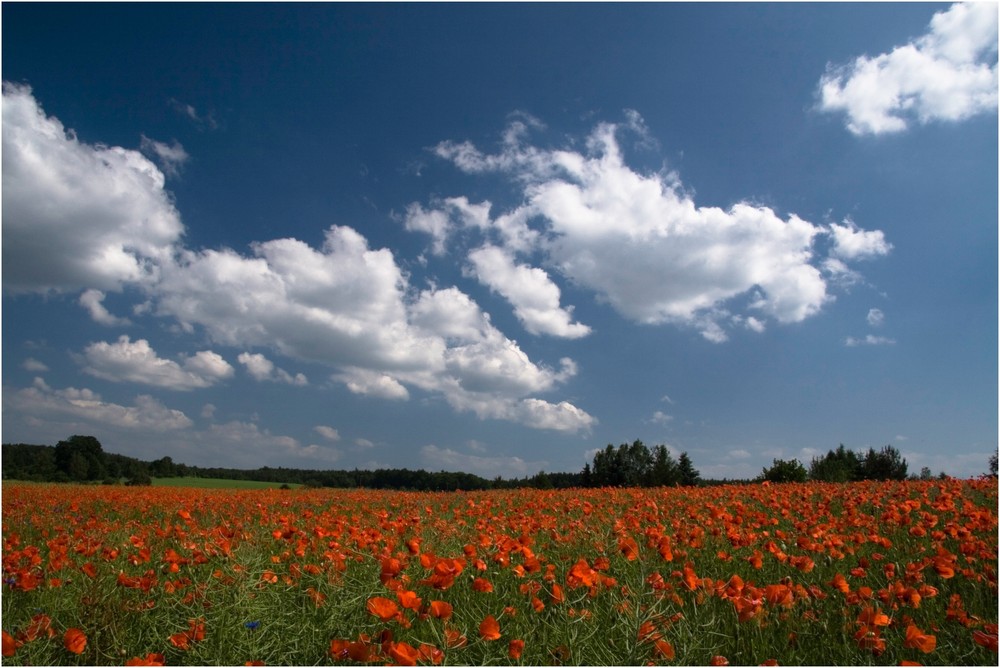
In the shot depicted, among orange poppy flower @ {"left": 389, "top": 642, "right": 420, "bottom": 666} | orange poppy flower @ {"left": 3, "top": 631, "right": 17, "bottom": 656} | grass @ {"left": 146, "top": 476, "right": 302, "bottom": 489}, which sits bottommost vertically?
grass @ {"left": 146, "top": 476, "right": 302, "bottom": 489}

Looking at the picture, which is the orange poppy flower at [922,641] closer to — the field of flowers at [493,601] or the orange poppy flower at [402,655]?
the field of flowers at [493,601]

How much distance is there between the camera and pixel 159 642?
340 centimetres

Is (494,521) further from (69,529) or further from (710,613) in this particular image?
(69,529)

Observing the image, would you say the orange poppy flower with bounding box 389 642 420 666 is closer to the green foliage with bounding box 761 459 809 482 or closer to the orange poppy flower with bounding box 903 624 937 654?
the orange poppy flower with bounding box 903 624 937 654

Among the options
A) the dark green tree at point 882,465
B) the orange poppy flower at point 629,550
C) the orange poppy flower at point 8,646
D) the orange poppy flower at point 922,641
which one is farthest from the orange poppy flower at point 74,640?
the dark green tree at point 882,465

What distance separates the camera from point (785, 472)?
66.1 ft

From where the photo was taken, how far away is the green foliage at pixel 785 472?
19.9m

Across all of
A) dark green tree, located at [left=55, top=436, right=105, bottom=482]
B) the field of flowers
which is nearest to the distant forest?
dark green tree, located at [left=55, top=436, right=105, bottom=482]

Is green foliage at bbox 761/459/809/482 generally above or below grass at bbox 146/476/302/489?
above

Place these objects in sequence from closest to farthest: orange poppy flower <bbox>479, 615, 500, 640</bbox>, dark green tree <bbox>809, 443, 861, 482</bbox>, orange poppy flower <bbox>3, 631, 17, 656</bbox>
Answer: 1. orange poppy flower <bbox>479, 615, 500, 640</bbox>
2. orange poppy flower <bbox>3, 631, 17, 656</bbox>
3. dark green tree <bbox>809, 443, 861, 482</bbox>

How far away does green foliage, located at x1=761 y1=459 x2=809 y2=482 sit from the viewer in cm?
1986

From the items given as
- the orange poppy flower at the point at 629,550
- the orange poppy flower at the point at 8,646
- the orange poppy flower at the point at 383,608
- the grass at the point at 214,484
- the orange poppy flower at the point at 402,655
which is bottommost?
the grass at the point at 214,484

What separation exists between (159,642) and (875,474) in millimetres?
26750

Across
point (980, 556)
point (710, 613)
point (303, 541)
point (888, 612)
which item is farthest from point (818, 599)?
point (303, 541)
